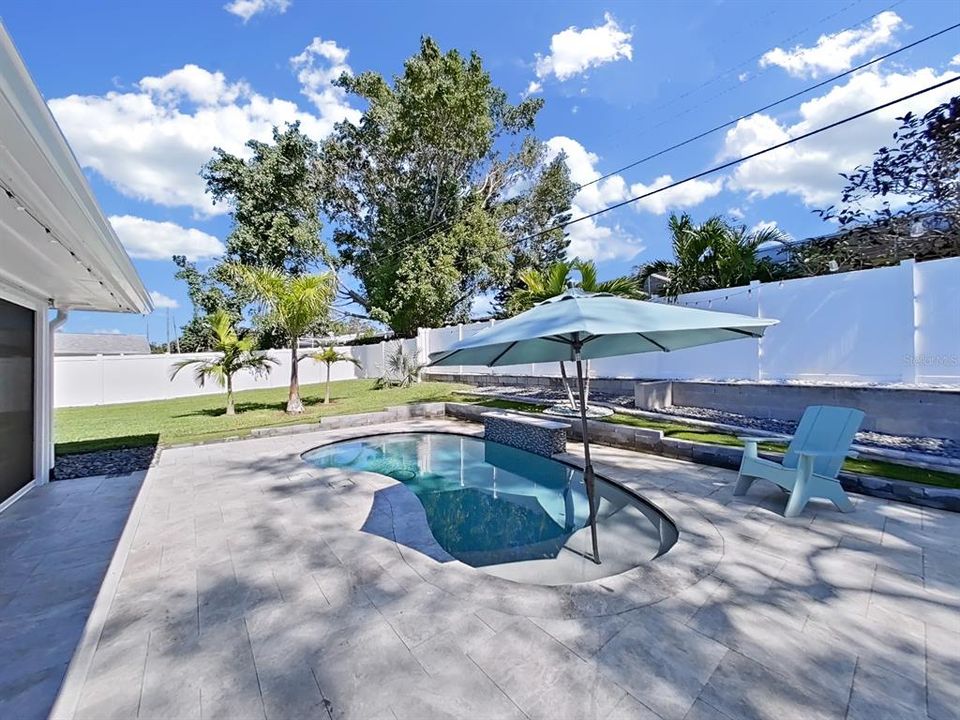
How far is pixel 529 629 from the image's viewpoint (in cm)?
281

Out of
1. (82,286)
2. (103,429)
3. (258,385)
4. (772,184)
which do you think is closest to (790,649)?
(82,286)

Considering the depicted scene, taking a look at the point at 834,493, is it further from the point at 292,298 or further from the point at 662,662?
the point at 292,298

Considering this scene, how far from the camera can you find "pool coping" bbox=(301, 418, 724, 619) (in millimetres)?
3078

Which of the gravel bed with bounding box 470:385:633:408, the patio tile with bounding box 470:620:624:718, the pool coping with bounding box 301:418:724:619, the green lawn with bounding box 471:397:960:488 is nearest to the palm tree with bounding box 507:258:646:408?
the gravel bed with bounding box 470:385:633:408

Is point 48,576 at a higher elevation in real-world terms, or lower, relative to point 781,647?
lower

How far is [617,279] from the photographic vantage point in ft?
34.4

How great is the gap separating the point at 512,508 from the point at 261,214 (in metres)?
24.5

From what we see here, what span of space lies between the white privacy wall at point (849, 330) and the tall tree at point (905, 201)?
170 inches

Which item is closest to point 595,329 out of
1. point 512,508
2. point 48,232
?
point 512,508

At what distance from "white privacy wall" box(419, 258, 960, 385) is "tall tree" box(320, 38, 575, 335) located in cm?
1245

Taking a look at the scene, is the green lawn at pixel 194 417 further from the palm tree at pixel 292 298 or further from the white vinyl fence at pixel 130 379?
the palm tree at pixel 292 298

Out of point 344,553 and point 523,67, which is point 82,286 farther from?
point 523,67

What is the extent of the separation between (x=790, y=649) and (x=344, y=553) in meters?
3.43

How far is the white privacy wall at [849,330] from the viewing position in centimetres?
A: 743
